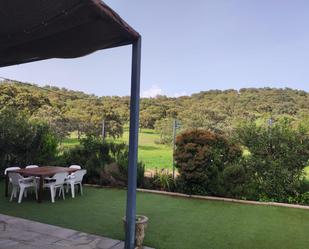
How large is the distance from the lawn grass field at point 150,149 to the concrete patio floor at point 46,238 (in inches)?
197

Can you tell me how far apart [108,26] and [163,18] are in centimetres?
756

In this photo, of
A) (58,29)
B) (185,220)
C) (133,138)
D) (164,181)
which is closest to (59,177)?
(164,181)

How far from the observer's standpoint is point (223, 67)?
14398mm

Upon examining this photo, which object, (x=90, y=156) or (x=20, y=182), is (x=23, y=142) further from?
(x=20, y=182)

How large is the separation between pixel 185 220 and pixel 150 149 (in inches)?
231

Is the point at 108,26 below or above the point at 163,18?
below

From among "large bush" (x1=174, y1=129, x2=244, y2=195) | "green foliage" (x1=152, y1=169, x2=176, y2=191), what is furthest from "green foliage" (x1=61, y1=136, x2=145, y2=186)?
"large bush" (x1=174, y1=129, x2=244, y2=195)

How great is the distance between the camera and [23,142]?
913 centimetres

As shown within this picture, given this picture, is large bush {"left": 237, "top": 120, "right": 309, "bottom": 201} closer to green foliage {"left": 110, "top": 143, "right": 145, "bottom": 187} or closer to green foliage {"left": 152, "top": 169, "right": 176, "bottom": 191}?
green foliage {"left": 152, "top": 169, "right": 176, "bottom": 191}

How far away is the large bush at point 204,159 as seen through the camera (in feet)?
22.9

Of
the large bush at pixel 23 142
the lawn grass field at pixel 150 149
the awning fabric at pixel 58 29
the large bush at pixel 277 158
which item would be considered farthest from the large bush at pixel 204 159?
the large bush at pixel 23 142

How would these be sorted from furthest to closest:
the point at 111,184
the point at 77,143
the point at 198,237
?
the point at 77,143 → the point at 111,184 → the point at 198,237

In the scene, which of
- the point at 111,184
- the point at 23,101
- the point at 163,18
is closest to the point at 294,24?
the point at 163,18

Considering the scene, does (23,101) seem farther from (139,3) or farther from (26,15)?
(26,15)
